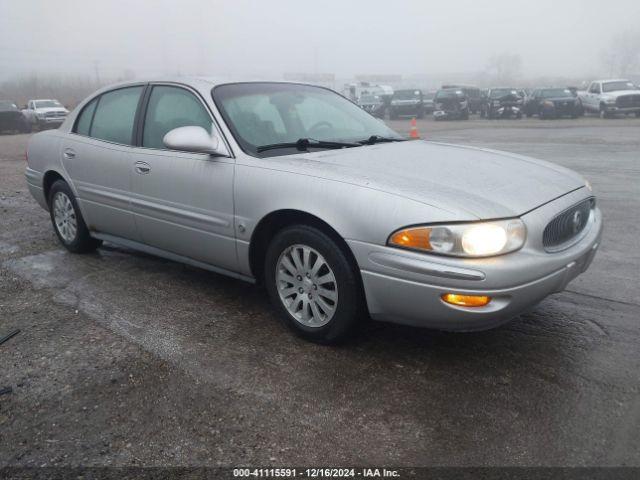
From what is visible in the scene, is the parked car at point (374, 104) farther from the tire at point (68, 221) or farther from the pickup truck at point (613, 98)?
the tire at point (68, 221)

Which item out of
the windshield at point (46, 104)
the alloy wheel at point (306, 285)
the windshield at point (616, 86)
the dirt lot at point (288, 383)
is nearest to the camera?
the dirt lot at point (288, 383)

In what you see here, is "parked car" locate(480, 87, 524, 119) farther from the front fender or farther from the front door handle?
the front fender

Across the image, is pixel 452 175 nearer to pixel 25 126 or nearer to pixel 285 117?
pixel 285 117

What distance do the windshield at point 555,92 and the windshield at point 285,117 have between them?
80.6ft

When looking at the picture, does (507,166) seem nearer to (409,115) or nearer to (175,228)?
(175,228)

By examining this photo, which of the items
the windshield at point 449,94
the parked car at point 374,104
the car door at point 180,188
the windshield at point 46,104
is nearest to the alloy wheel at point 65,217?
the car door at point 180,188

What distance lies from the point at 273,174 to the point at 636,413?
2150 mm

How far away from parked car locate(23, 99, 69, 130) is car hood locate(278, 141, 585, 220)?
25034 millimetres

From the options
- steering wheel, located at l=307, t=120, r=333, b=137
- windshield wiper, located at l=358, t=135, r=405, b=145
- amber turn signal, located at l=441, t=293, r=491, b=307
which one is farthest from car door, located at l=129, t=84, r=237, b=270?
amber turn signal, located at l=441, t=293, r=491, b=307

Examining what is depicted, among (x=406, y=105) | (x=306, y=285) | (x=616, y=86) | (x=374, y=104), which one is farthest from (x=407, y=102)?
(x=306, y=285)

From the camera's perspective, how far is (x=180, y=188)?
12.2 ft

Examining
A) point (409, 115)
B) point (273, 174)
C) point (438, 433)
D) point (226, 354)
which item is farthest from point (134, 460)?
point (409, 115)

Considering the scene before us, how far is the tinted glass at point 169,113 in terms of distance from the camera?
3775 millimetres

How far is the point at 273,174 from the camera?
3.22 meters
